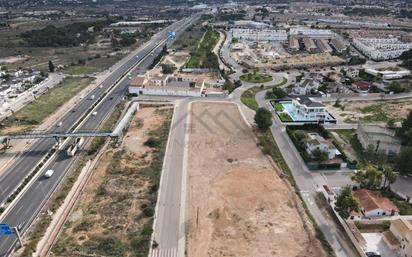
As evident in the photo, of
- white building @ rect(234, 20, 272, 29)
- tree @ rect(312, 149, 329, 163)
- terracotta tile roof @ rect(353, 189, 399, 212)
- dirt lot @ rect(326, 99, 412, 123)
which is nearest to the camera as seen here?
terracotta tile roof @ rect(353, 189, 399, 212)

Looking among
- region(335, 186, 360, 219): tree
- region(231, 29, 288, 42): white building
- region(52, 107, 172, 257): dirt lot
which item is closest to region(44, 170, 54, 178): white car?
region(52, 107, 172, 257): dirt lot

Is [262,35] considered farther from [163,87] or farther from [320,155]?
[320,155]

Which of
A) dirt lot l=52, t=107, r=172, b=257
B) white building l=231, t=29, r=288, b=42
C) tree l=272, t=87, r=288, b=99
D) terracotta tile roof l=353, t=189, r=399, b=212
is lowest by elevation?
dirt lot l=52, t=107, r=172, b=257

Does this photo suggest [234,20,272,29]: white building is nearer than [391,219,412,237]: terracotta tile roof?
No

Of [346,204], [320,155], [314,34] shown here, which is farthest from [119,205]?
[314,34]

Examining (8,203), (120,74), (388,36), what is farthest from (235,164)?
(388,36)

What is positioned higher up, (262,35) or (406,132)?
(262,35)

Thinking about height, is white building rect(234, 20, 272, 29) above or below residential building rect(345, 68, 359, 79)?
above

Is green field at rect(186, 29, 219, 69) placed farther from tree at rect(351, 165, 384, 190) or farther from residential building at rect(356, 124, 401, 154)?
tree at rect(351, 165, 384, 190)
